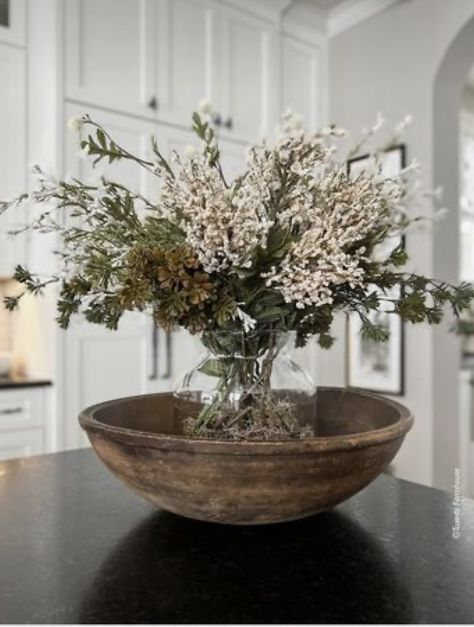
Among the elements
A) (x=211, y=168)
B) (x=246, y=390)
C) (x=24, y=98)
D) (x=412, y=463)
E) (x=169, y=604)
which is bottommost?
(x=412, y=463)

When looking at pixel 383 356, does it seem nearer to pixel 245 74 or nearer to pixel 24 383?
pixel 245 74

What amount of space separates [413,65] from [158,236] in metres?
2.69

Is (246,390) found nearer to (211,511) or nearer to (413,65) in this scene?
(211,511)

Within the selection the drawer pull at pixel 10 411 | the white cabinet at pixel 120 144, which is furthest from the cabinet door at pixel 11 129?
the drawer pull at pixel 10 411

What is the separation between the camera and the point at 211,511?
748mm

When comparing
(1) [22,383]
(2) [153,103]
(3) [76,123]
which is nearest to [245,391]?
(3) [76,123]

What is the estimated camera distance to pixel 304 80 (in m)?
3.47

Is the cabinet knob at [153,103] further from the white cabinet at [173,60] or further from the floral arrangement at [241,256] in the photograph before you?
the floral arrangement at [241,256]

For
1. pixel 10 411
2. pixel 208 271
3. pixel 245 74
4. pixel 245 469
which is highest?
pixel 245 74

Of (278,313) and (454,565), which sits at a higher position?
(278,313)

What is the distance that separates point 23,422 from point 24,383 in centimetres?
17

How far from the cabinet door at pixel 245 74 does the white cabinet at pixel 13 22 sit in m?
0.96

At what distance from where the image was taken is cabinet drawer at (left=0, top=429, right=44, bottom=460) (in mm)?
2467

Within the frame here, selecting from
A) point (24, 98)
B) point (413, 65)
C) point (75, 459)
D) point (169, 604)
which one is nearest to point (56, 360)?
point (24, 98)
